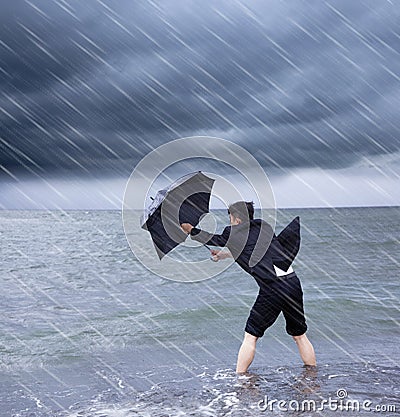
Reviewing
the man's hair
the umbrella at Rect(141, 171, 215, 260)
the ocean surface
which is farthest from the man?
the ocean surface

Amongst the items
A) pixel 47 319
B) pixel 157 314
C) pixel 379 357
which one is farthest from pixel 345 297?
pixel 47 319

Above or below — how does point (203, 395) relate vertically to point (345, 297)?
below

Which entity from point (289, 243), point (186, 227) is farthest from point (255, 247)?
point (186, 227)

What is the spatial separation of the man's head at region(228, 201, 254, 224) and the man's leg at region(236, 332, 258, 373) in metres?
1.36

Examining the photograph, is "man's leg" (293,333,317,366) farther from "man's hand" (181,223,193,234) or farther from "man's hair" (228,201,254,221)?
"man's hand" (181,223,193,234)

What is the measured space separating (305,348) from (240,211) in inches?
76.9

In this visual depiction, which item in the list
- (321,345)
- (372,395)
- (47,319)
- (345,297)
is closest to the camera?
(372,395)

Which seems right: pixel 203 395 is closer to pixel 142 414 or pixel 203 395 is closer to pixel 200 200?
pixel 142 414

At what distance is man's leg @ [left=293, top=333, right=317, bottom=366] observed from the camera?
7.48 m

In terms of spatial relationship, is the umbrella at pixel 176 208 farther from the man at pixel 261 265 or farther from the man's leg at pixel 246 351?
the man's leg at pixel 246 351

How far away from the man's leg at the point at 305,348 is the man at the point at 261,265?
0.21 meters

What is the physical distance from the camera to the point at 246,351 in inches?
288

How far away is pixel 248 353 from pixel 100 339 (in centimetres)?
372

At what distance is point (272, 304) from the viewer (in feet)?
23.7
